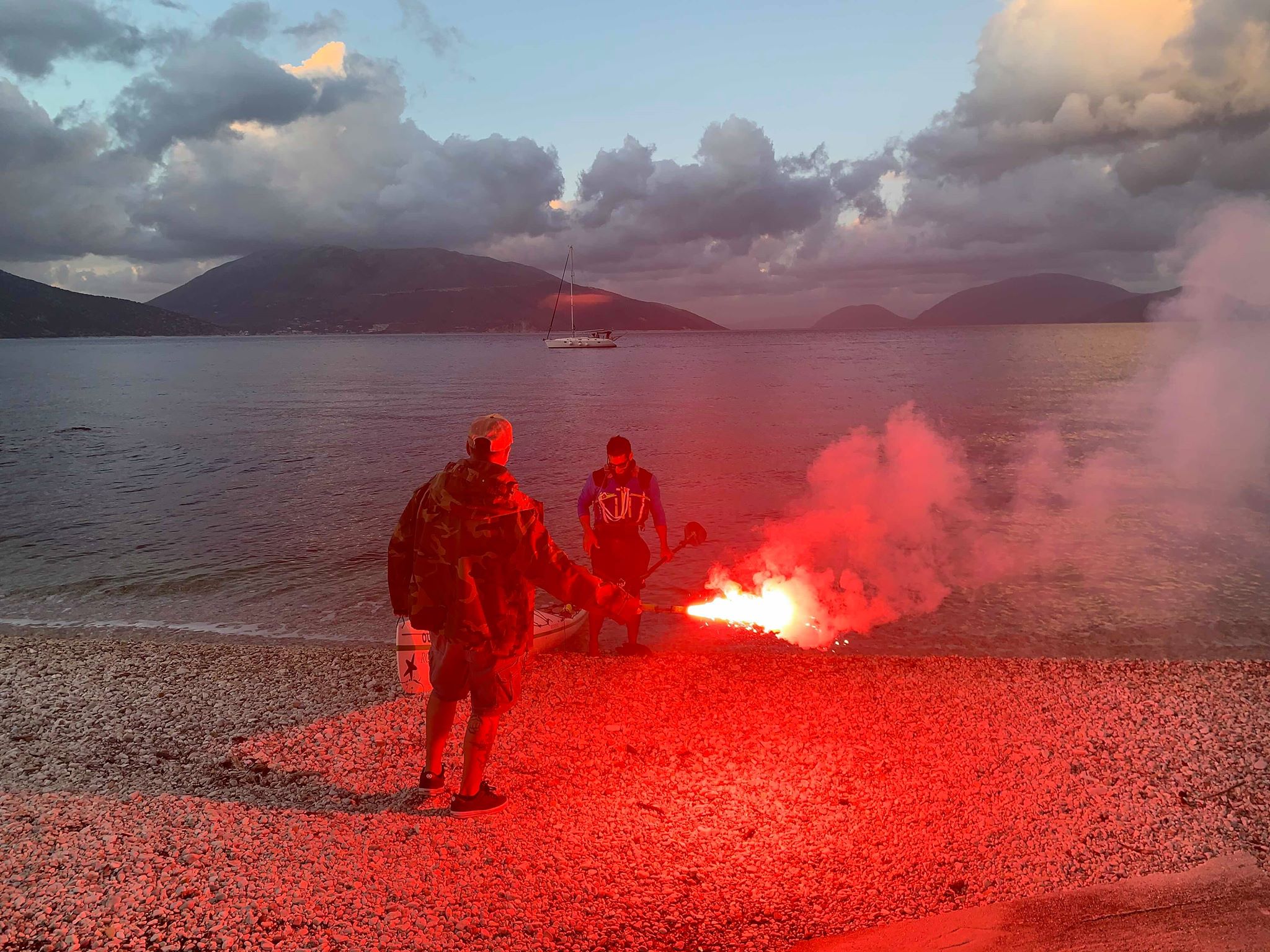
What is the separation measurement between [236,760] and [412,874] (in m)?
2.85

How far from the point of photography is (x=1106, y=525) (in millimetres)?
18047

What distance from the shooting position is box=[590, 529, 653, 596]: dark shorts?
356 inches

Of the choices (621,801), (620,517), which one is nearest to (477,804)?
(621,801)

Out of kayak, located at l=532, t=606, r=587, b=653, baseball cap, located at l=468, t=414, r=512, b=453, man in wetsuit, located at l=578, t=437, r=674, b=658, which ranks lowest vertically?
kayak, located at l=532, t=606, r=587, b=653

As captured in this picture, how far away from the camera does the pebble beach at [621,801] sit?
485 cm

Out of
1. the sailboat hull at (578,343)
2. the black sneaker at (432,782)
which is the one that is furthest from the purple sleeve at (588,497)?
the sailboat hull at (578,343)

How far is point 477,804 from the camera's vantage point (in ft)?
19.2

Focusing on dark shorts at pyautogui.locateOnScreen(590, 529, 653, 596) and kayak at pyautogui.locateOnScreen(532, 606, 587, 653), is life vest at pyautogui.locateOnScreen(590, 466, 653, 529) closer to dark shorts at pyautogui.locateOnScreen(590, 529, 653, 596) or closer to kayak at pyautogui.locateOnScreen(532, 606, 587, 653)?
dark shorts at pyautogui.locateOnScreen(590, 529, 653, 596)

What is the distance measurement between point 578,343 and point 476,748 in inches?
6432

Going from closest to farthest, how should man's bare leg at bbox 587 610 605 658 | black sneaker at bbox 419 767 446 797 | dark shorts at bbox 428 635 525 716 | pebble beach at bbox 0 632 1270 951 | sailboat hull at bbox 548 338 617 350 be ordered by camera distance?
pebble beach at bbox 0 632 1270 951 < dark shorts at bbox 428 635 525 716 < black sneaker at bbox 419 767 446 797 < man's bare leg at bbox 587 610 605 658 < sailboat hull at bbox 548 338 617 350

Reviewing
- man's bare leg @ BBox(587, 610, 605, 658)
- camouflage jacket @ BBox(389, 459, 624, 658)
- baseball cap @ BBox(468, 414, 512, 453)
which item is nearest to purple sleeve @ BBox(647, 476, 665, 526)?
man's bare leg @ BBox(587, 610, 605, 658)

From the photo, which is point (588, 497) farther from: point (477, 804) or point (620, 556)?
point (477, 804)

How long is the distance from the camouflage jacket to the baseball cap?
0.12 metres

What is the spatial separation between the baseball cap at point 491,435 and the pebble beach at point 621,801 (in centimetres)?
290
